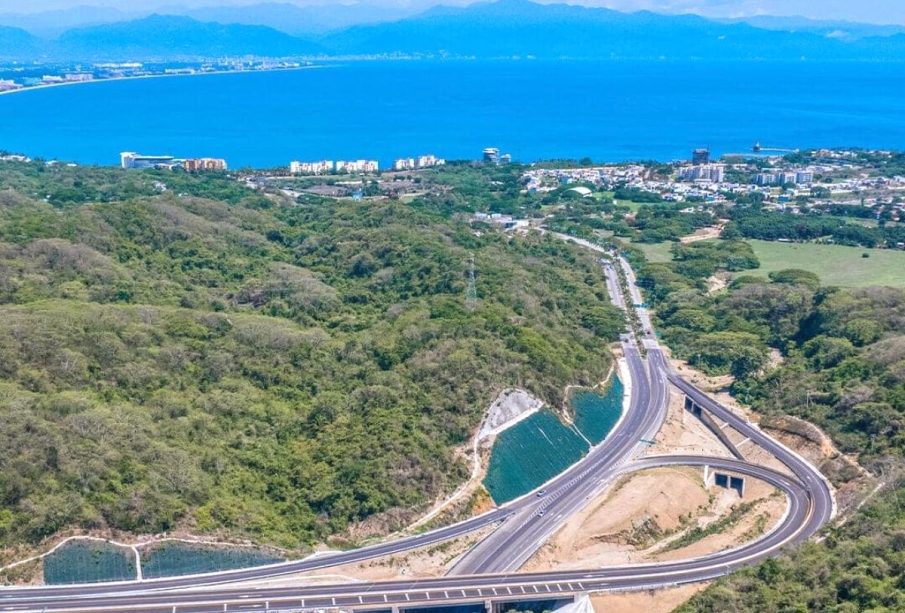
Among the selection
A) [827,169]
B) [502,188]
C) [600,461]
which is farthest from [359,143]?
[600,461]

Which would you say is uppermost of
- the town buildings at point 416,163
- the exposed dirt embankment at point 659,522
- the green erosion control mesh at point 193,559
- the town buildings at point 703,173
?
the town buildings at point 703,173

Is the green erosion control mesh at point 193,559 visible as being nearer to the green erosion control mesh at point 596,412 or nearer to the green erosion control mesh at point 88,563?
the green erosion control mesh at point 88,563

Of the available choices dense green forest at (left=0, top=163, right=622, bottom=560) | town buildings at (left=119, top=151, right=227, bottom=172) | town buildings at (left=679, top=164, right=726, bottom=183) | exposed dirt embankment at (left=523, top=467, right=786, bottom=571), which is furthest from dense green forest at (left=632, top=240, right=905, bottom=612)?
town buildings at (left=119, top=151, right=227, bottom=172)

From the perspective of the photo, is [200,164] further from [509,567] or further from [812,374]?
[509,567]

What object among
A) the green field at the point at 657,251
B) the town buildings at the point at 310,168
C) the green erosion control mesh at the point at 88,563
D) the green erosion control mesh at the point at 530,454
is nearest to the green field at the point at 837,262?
the green field at the point at 657,251

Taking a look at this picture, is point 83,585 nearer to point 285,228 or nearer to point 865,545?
point 865,545

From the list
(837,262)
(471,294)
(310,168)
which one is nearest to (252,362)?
(471,294)
